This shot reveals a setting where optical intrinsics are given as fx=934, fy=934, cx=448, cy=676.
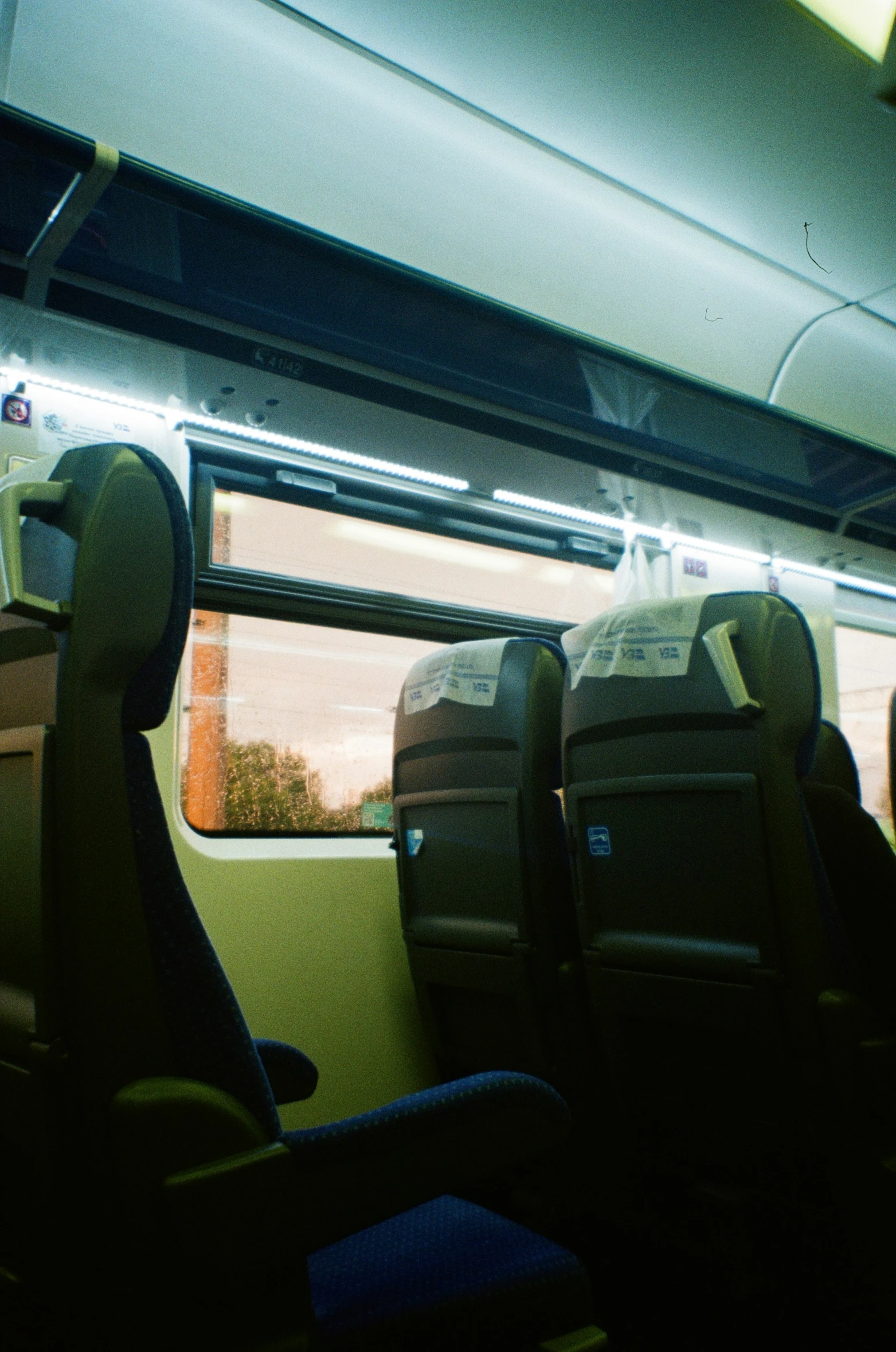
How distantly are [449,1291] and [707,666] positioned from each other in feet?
3.74

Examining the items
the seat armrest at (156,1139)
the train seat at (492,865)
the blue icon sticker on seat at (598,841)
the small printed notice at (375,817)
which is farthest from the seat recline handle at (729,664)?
the small printed notice at (375,817)

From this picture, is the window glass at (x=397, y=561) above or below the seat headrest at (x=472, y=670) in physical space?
above

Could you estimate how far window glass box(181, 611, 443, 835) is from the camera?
113 inches

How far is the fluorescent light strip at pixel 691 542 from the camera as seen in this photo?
11.6ft

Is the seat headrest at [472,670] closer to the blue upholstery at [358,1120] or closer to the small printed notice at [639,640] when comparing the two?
the small printed notice at [639,640]

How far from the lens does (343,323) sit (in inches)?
97.7

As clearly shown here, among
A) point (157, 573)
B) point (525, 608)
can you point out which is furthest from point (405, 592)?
point (157, 573)

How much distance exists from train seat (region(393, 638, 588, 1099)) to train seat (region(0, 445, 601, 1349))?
1108 mm

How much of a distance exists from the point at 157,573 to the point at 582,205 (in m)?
2.73

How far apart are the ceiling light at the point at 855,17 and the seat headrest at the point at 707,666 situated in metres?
1.21

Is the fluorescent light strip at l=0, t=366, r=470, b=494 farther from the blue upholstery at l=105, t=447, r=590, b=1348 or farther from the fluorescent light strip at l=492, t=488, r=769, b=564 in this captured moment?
the blue upholstery at l=105, t=447, r=590, b=1348

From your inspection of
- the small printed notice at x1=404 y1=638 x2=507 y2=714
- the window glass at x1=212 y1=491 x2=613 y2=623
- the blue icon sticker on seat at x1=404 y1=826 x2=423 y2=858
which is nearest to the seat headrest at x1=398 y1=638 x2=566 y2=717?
the small printed notice at x1=404 y1=638 x2=507 y2=714

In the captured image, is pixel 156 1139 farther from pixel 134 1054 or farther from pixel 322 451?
pixel 322 451

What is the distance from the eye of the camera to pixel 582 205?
10.4 ft
